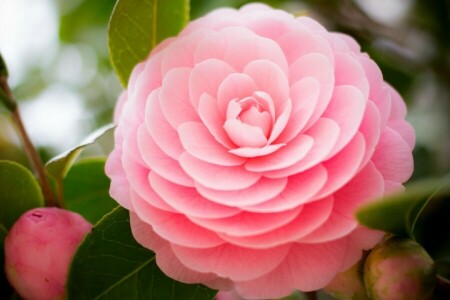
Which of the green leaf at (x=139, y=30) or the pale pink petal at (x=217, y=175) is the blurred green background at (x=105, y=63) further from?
the pale pink petal at (x=217, y=175)

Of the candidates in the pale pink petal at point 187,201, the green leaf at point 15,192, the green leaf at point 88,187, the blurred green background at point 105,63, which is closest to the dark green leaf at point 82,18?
the blurred green background at point 105,63

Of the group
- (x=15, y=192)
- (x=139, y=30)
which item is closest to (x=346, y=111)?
(x=139, y=30)

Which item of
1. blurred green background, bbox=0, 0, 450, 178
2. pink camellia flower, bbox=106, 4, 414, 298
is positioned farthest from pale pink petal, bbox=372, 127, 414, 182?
blurred green background, bbox=0, 0, 450, 178

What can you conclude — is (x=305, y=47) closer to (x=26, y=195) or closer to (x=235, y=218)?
(x=235, y=218)

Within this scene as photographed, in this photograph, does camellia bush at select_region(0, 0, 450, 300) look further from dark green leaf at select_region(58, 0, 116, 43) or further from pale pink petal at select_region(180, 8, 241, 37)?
dark green leaf at select_region(58, 0, 116, 43)

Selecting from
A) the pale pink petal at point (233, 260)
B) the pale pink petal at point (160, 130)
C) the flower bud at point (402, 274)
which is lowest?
the flower bud at point (402, 274)

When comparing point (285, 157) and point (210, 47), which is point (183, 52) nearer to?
point (210, 47)

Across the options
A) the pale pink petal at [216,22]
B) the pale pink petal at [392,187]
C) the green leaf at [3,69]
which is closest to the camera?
the pale pink petal at [392,187]
